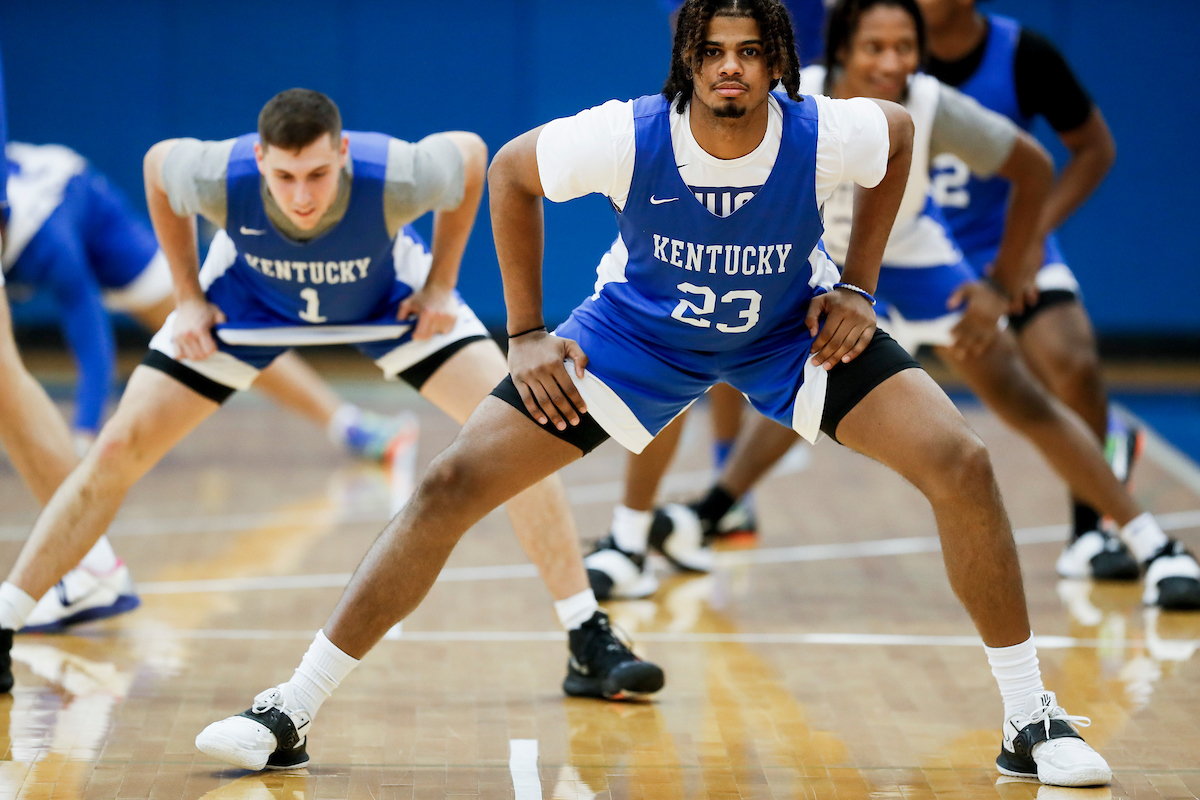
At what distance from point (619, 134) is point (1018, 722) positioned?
1.58 meters

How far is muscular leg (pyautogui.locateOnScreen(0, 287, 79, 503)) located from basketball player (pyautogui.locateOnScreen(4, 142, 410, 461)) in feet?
6.21

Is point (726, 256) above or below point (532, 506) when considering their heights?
above

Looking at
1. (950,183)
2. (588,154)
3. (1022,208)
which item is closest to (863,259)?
(588,154)

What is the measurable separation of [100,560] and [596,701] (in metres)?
1.75

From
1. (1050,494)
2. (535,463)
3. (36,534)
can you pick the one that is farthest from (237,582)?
(1050,494)

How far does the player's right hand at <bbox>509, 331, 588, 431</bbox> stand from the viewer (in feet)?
10.3

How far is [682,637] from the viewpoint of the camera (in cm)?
443

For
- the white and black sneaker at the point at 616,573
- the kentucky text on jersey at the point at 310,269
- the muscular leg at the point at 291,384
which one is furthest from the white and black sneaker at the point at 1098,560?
the muscular leg at the point at 291,384

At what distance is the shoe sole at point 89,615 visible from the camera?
4363mm

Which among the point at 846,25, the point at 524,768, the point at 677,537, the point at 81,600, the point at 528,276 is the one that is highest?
the point at 846,25

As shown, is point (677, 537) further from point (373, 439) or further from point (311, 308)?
point (373, 439)

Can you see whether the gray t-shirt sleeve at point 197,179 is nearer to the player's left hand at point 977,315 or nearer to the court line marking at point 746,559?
the court line marking at point 746,559

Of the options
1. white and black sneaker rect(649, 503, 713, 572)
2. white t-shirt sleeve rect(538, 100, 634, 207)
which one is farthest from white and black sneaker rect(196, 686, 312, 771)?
white and black sneaker rect(649, 503, 713, 572)

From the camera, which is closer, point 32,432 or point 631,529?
point 32,432
